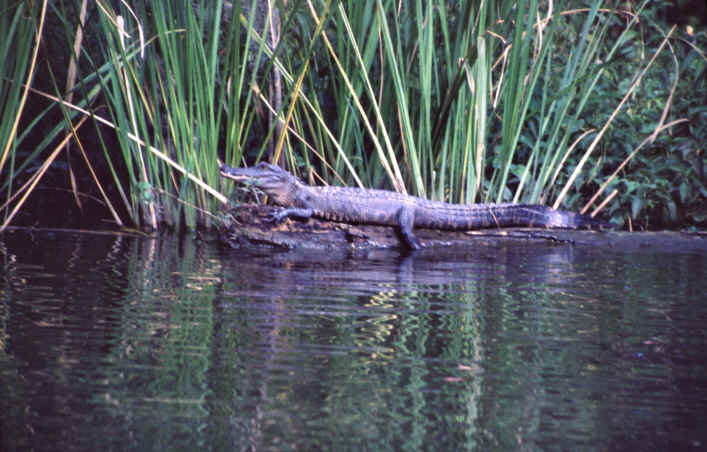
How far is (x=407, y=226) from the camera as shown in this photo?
19.0 ft

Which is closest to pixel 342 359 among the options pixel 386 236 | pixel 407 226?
pixel 407 226

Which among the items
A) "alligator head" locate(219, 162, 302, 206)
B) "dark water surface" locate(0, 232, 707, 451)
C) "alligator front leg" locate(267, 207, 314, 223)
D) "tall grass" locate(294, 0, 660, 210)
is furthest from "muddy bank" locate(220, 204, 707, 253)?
"dark water surface" locate(0, 232, 707, 451)

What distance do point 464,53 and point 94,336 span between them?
→ 3956 millimetres

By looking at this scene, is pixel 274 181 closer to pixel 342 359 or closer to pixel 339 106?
pixel 339 106

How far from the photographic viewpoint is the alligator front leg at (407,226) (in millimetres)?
5809

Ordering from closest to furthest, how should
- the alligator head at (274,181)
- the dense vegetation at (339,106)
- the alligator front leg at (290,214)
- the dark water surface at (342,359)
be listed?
the dark water surface at (342,359), the dense vegetation at (339,106), the alligator front leg at (290,214), the alligator head at (274,181)

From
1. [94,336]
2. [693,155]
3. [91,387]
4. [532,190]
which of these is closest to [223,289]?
[94,336]

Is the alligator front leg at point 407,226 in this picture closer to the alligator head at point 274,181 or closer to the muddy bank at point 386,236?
the muddy bank at point 386,236

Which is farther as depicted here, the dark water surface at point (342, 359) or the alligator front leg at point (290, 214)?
the alligator front leg at point (290, 214)

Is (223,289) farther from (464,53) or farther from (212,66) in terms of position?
(464,53)

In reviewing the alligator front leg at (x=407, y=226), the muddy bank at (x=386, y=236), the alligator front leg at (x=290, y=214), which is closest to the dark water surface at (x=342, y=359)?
the muddy bank at (x=386, y=236)

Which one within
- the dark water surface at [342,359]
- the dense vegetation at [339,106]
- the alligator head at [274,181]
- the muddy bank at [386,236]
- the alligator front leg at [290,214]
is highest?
the dense vegetation at [339,106]

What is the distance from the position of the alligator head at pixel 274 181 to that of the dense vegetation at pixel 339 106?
0.21m

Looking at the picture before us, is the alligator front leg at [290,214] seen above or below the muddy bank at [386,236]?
above
